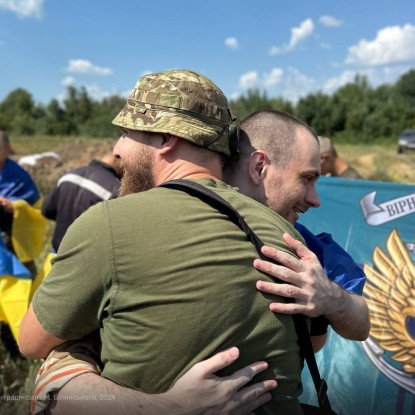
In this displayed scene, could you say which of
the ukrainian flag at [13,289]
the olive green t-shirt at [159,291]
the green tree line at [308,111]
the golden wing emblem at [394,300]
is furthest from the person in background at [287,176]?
the green tree line at [308,111]

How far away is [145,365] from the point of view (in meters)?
1.23

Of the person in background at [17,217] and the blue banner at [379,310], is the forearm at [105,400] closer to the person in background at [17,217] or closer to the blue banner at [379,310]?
the blue banner at [379,310]

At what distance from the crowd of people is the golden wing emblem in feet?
5.87

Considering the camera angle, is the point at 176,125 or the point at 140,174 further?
the point at 140,174

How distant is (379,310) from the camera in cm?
325

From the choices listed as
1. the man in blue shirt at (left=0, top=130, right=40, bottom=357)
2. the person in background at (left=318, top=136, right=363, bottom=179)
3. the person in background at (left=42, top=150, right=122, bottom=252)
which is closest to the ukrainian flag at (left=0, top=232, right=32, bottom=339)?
the man in blue shirt at (left=0, top=130, right=40, bottom=357)

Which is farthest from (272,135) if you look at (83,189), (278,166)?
(83,189)

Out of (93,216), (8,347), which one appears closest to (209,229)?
(93,216)

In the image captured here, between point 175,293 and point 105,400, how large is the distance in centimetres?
35

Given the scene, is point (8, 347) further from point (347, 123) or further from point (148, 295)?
point (347, 123)

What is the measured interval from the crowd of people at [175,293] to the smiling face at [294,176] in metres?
0.34

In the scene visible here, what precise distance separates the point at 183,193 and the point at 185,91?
1.16 feet

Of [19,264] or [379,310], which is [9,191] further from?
[379,310]

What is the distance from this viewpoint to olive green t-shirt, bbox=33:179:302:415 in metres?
1.20
